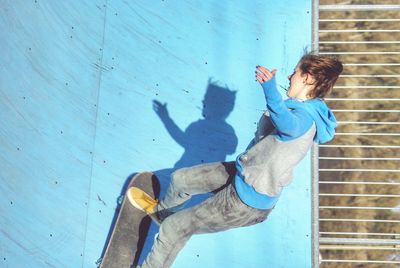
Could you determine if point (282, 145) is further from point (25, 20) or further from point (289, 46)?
point (25, 20)

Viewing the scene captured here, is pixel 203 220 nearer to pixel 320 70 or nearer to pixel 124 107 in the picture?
pixel 320 70

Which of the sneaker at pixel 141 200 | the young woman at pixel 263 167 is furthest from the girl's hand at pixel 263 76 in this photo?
the sneaker at pixel 141 200

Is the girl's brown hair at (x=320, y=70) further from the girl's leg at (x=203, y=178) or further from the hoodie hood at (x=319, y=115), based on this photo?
the girl's leg at (x=203, y=178)

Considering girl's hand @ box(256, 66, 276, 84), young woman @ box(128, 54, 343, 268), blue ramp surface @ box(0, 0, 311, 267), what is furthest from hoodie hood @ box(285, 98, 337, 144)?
blue ramp surface @ box(0, 0, 311, 267)

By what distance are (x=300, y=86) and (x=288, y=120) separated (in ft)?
0.86

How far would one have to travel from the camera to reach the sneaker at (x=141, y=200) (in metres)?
2.79

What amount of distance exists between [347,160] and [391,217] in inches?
20.7

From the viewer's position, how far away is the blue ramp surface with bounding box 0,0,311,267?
10.1ft

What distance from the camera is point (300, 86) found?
1.91 meters

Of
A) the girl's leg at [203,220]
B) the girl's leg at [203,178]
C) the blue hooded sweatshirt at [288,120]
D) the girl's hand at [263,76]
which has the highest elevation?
the girl's hand at [263,76]

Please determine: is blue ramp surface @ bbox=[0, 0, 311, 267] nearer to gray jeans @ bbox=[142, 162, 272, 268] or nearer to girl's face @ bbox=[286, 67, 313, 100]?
gray jeans @ bbox=[142, 162, 272, 268]

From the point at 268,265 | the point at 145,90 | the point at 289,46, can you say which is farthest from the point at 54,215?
the point at 289,46

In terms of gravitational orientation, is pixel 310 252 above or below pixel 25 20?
below

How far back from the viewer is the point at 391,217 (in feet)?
10.3
